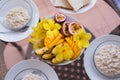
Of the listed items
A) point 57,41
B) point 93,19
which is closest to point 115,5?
point 93,19

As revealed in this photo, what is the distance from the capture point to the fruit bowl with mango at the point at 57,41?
37.0 inches

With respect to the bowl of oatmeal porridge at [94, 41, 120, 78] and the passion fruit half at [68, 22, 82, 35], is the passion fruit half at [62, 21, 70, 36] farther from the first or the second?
the bowl of oatmeal porridge at [94, 41, 120, 78]

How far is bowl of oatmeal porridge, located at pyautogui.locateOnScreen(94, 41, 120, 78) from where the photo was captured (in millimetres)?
1006

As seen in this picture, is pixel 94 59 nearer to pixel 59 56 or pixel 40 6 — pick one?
pixel 59 56

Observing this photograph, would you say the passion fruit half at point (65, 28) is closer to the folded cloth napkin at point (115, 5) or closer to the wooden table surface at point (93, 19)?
the wooden table surface at point (93, 19)

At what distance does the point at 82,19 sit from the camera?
3.88 ft

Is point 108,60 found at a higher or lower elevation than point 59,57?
lower

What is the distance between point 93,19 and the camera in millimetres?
1179

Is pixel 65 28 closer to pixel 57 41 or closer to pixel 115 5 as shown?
pixel 57 41

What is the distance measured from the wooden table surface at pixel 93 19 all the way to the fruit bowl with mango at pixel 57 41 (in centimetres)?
17

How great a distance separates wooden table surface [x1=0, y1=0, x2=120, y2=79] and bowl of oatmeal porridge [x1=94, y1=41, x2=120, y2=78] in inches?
5.1

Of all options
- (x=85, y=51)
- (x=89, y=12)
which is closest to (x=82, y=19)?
(x=89, y=12)

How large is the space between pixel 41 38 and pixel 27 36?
0.57 feet

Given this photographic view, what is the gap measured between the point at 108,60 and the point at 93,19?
9.8 inches
